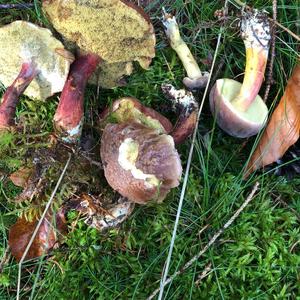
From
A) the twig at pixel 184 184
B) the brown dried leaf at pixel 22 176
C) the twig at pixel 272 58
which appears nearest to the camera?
the twig at pixel 184 184

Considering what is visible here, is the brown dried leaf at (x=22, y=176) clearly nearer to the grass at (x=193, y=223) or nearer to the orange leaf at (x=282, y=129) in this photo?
the grass at (x=193, y=223)

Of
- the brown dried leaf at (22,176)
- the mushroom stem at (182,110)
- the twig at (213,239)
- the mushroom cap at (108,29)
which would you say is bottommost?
the twig at (213,239)

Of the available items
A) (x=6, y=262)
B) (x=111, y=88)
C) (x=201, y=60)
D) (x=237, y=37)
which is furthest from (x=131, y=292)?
(x=237, y=37)

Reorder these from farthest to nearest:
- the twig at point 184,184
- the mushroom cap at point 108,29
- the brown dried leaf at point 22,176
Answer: the brown dried leaf at point 22,176
the twig at point 184,184
the mushroom cap at point 108,29

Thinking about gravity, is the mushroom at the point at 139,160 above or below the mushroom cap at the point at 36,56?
below

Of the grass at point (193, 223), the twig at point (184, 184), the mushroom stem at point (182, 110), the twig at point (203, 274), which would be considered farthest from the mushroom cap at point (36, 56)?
the twig at point (203, 274)

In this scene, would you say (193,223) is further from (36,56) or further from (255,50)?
(36,56)

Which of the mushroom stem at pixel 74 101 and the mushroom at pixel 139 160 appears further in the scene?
the mushroom stem at pixel 74 101

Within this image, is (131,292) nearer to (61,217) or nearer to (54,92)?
(61,217)
